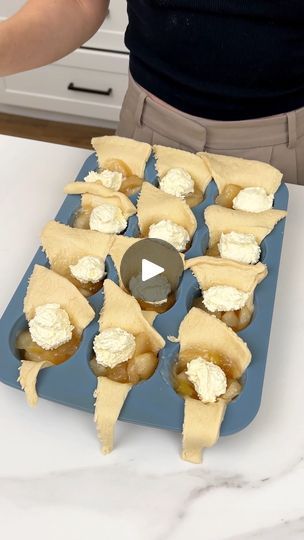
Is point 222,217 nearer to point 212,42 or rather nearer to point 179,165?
point 179,165

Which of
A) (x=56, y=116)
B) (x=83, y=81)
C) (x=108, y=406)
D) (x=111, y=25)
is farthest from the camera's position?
(x=56, y=116)

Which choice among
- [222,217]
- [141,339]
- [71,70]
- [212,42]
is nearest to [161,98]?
[212,42]

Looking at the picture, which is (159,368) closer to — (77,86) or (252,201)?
(252,201)

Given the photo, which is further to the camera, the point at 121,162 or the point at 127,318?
the point at 121,162

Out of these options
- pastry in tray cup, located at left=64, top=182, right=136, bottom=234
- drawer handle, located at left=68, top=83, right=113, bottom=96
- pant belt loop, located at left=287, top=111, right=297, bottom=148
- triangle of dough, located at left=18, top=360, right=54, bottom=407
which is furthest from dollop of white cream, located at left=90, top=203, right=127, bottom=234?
drawer handle, located at left=68, top=83, right=113, bottom=96

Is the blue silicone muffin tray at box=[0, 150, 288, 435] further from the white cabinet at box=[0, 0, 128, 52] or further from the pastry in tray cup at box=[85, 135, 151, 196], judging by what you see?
the white cabinet at box=[0, 0, 128, 52]

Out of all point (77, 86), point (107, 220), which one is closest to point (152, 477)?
point (107, 220)
